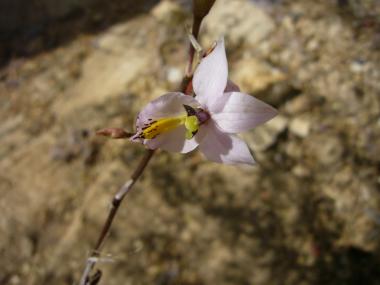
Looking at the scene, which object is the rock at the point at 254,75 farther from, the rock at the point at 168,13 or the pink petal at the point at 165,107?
the pink petal at the point at 165,107

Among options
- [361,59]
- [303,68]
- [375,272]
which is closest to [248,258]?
[375,272]

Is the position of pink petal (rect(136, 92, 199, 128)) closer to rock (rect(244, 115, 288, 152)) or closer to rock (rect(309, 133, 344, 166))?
rock (rect(244, 115, 288, 152))

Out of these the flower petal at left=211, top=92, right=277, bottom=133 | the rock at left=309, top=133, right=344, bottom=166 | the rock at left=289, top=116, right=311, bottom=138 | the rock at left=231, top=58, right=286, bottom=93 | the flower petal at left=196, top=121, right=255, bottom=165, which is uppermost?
the flower petal at left=211, top=92, right=277, bottom=133

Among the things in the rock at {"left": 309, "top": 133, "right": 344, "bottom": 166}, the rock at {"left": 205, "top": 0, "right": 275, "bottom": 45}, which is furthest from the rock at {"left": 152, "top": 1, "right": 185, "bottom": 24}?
the rock at {"left": 309, "top": 133, "right": 344, "bottom": 166}

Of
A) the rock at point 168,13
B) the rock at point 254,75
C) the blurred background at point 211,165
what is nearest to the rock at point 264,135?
the blurred background at point 211,165

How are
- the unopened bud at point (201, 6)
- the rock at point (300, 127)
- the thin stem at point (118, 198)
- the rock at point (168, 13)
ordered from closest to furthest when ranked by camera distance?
the unopened bud at point (201, 6), the thin stem at point (118, 198), the rock at point (300, 127), the rock at point (168, 13)

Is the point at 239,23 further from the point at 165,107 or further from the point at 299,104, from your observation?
the point at 165,107

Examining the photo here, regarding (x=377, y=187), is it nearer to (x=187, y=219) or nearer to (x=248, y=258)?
(x=248, y=258)
